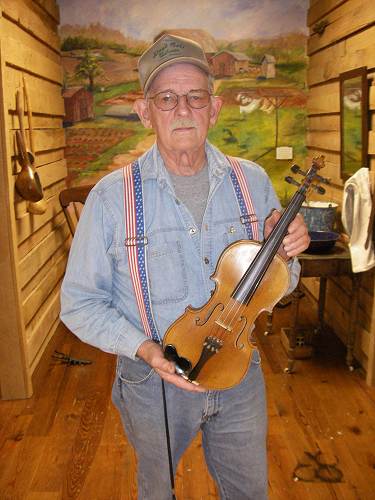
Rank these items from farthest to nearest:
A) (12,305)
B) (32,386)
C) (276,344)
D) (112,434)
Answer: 1. (276,344)
2. (32,386)
3. (12,305)
4. (112,434)

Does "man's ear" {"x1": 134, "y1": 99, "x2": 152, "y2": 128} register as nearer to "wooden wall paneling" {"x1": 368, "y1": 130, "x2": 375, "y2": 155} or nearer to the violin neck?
the violin neck

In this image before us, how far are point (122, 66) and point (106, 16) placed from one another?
1.44ft

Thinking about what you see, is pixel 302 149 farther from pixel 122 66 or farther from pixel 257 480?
pixel 257 480

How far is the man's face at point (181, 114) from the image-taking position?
120 centimetres

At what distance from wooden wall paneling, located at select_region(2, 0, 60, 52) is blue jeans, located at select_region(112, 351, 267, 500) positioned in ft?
7.96

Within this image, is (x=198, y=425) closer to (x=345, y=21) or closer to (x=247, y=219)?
(x=247, y=219)

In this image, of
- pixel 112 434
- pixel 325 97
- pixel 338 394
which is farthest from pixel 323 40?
pixel 112 434

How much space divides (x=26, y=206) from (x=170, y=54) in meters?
2.10

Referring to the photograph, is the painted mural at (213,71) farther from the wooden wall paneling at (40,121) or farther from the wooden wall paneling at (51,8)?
the wooden wall paneling at (40,121)

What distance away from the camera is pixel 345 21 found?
3234mm

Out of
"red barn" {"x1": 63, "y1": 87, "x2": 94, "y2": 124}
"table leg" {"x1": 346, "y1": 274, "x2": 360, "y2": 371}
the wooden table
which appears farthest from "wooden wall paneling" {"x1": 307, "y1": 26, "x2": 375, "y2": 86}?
"red barn" {"x1": 63, "y1": 87, "x2": 94, "y2": 124}

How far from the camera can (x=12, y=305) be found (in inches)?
106

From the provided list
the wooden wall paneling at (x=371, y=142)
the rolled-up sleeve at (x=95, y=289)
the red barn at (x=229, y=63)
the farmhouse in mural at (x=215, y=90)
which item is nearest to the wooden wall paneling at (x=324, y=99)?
the farmhouse in mural at (x=215, y=90)

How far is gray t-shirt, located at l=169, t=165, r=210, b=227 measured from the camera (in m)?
1.29
